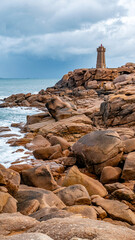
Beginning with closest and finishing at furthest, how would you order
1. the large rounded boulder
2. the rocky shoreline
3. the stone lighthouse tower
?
the rocky shoreline < the large rounded boulder < the stone lighthouse tower

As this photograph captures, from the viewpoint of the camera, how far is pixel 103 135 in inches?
410

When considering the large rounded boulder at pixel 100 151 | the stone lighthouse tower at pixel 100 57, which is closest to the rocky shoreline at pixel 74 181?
the large rounded boulder at pixel 100 151

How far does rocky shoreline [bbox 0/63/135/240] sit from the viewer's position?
10.4 ft

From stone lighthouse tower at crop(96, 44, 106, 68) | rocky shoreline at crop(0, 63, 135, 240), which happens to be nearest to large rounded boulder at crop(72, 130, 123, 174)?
rocky shoreline at crop(0, 63, 135, 240)

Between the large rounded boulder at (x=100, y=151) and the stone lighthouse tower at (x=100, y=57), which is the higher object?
the stone lighthouse tower at (x=100, y=57)

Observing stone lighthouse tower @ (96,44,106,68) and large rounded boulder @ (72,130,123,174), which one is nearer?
large rounded boulder @ (72,130,123,174)

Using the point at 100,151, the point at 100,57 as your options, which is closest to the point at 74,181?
the point at 100,151

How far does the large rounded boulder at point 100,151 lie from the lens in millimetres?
9930

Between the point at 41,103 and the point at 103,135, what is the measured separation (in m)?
28.6

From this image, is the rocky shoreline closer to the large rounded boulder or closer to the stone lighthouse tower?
the large rounded boulder

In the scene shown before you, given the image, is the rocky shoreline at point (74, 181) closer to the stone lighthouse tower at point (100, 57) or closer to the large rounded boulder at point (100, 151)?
the large rounded boulder at point (100, 151)

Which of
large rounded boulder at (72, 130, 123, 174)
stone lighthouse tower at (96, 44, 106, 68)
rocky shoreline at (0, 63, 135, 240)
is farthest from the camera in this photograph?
stone lighthouse tower at (96, 44, 106, 68)

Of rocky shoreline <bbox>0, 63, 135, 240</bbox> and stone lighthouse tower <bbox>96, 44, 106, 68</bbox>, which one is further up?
stone lighthouse tower <bbox>96, 44, 106, 68</bbox>

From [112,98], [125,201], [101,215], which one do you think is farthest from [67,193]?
[112,98]
